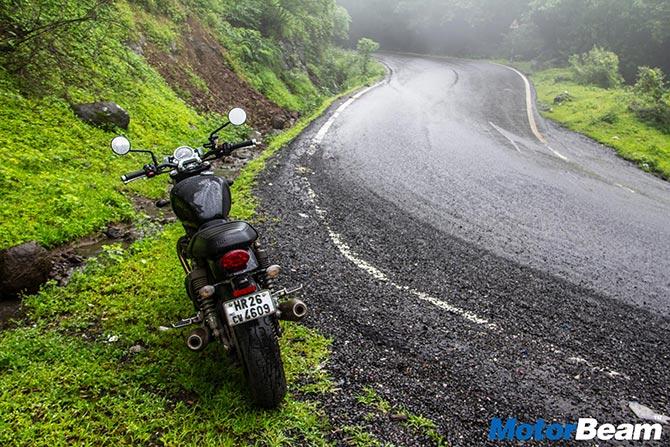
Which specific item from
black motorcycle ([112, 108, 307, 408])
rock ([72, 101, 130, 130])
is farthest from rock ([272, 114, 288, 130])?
black motorcycle ([112, 108, 307, 408])

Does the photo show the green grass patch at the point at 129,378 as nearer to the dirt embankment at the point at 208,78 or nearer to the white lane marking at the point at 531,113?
the dirt embankment at the point at 208,78

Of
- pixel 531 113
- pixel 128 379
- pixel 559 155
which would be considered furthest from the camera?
pixel 531 113

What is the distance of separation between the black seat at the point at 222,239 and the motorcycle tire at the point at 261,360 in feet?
1.73

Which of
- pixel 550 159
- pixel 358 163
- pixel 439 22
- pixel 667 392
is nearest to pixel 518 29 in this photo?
pixel 439 22

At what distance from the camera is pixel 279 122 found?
39.8 feet

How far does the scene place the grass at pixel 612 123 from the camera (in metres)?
11.8

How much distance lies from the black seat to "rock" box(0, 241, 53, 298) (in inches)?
89.8

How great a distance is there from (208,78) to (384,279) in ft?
29.9

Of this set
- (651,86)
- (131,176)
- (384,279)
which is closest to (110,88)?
(131,176)

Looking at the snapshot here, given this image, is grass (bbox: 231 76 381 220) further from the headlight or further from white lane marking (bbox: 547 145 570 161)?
white lane marking (bbox: 547 145 570 161)

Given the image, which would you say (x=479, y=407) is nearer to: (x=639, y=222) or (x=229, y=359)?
(x=229, y=359)

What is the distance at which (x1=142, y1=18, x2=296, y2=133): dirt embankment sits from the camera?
35.9 ft

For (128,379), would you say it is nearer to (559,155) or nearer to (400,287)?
(400,287)

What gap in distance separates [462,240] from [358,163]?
138 inches
